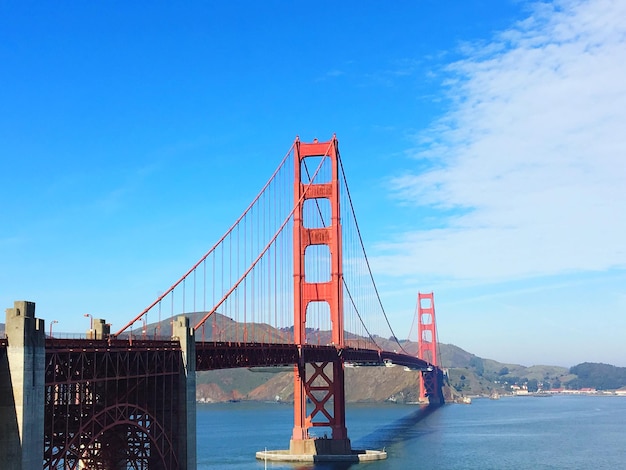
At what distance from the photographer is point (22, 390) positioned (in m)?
25.7

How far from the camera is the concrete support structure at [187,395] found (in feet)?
130

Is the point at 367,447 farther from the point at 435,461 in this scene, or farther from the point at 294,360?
the point at 294,360

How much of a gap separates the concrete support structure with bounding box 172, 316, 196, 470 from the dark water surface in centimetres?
3000

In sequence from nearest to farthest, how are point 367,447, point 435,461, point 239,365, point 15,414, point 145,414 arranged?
point 15,414, point 145,414, point 239,365, point 435,461, point 367,447

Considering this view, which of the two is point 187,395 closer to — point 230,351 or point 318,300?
point 230,351

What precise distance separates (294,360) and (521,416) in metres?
101

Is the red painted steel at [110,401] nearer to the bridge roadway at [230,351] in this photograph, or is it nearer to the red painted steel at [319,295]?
the bridge roadway at [230,351]

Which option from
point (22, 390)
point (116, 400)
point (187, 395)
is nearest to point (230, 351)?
point (187, 395)

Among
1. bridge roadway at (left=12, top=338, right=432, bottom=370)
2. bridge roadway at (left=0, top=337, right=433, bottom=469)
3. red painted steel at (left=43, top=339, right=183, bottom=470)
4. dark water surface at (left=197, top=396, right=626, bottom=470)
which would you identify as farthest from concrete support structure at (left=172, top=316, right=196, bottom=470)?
dark water surface at (left=197, top=396, right=626, bottom=470)

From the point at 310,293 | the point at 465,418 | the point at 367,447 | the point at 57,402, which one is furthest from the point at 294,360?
the point at 465,418

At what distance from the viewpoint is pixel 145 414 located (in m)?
37.1

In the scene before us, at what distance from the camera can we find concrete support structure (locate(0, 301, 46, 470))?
25391 millimetres

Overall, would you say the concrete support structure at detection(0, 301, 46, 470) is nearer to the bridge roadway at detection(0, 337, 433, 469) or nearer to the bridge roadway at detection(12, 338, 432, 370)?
the bridge roadway at detection(0, 337, 433, 469)

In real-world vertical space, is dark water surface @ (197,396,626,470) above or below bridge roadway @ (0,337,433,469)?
below
